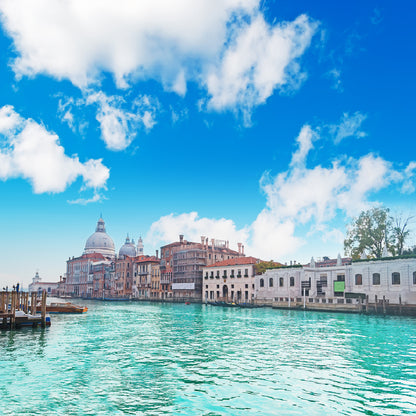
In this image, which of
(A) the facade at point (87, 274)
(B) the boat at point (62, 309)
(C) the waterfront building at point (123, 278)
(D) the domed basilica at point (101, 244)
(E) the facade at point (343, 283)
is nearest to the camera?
(E) the facade at point (343, 283)

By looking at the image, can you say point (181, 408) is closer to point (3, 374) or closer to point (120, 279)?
point (3, 374)

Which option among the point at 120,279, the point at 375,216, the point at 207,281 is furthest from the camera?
the point at 120,279

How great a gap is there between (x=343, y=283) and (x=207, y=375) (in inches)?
1541

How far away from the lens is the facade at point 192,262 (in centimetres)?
8412

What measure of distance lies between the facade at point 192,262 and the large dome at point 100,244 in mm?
61047

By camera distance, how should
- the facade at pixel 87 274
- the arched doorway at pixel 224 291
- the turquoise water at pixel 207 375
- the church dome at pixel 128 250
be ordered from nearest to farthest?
the turquoise water at pixel 207 375 → the arched doorway at pixel 224 291 → the facade at pixel 87 274 → the church dome at pixel 128 250

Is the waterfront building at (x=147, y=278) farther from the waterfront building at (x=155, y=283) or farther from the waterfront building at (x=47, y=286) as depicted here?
the waterfront building at (x=47, y=286)

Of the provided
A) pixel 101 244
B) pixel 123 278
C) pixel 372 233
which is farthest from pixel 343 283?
pixel 101 244

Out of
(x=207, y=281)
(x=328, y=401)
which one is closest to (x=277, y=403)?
(x=328, y=401)

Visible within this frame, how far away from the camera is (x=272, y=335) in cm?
2570

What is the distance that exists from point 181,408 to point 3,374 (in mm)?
7446

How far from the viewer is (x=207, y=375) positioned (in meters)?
14.5

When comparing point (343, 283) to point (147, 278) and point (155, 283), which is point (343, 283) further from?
point (147, 278)

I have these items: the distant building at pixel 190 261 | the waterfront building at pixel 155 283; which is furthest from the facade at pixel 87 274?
the distant building at pixel 190 261
